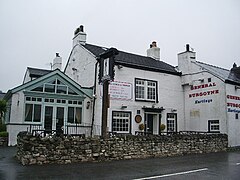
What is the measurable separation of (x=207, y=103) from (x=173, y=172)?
1301 cm

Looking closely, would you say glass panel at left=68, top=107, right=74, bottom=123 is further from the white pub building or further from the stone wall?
the stone wall

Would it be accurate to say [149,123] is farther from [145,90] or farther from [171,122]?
[145,90]

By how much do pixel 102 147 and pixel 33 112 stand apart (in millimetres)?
7072

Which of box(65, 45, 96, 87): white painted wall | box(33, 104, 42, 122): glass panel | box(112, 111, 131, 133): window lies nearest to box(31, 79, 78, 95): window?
box(33, 104, 42, 122): glass panel

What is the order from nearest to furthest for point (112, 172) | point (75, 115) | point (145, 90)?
point (112, 172)
point (75, 115)
point (145, 90)

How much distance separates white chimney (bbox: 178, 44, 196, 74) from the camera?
2395cm

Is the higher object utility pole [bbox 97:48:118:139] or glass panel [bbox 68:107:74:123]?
utility pole [bbox 97:48:118:139]

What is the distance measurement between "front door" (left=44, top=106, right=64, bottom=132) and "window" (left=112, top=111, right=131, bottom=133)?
3.88 meters

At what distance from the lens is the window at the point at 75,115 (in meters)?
19.8

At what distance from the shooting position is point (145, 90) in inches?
858

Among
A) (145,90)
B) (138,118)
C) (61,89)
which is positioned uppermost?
(145,90)

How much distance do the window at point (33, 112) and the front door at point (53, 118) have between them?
19.6 inches

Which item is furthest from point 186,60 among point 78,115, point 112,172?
point 112,172

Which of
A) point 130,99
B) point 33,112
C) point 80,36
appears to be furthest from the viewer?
point 80,36
